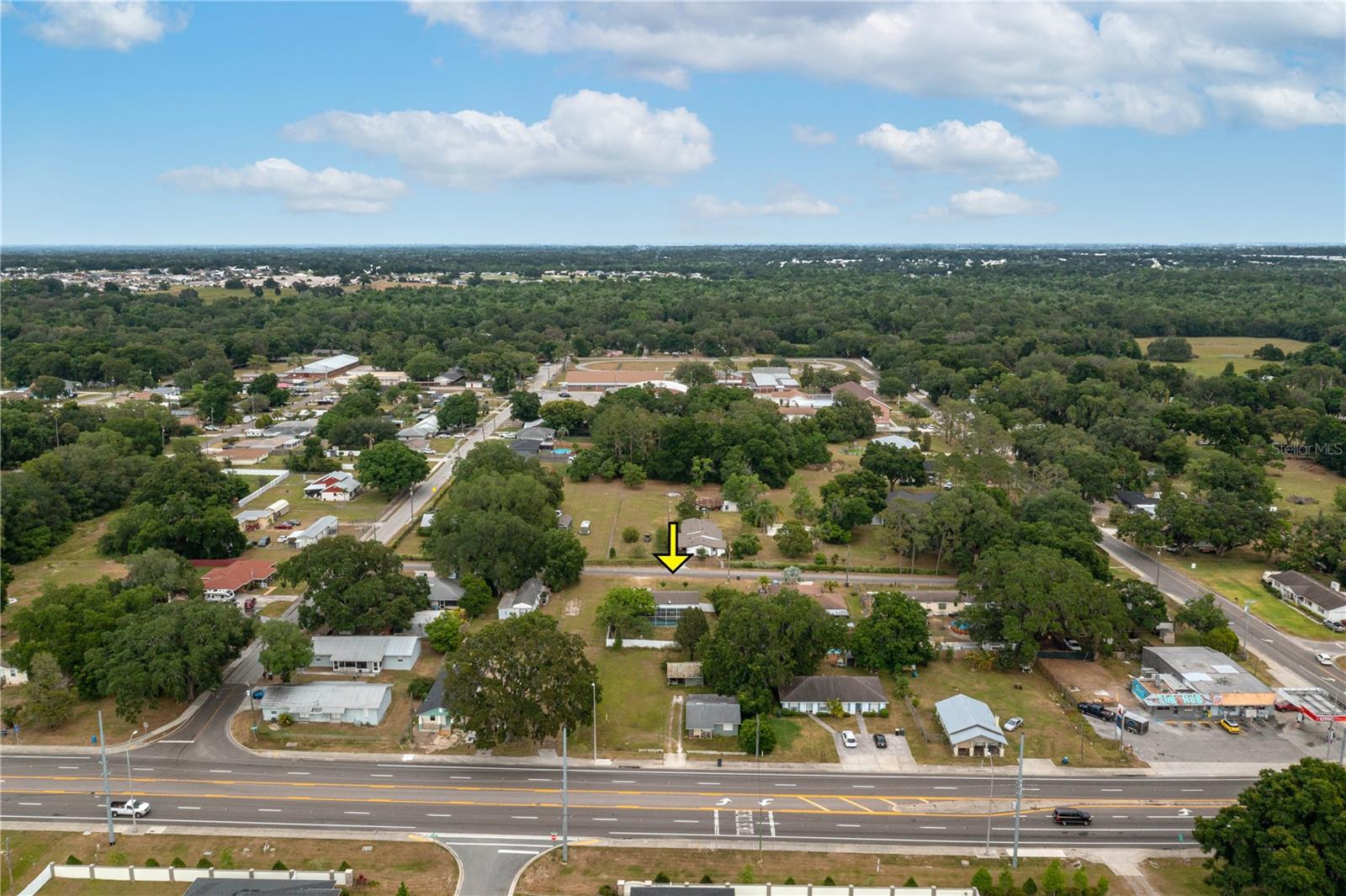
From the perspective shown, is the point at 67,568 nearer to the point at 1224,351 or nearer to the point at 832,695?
the point at 832,695

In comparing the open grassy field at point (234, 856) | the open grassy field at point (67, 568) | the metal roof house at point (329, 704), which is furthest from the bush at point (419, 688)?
the open grassy field at point (67, 568)

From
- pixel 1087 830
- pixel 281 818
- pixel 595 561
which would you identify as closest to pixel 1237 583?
pixel 1087 830

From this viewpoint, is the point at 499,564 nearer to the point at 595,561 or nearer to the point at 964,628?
the point at 595,561

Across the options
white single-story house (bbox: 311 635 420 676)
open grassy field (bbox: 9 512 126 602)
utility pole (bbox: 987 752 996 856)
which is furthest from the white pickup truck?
utility pole (bbox: 987 752 996 856)

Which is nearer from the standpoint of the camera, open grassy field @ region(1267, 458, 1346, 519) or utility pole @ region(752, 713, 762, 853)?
utility pole @ region(752, 713, 762, 853)

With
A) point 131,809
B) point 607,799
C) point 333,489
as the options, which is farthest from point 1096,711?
point 333,489

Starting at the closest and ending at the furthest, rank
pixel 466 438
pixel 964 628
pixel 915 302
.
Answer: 1. pixel 964 628
2. pixel 466 438
3. pixel 915 302

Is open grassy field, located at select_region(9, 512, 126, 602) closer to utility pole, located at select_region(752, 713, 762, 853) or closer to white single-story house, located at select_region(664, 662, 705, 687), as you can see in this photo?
white single-story house, located at select_region(664, 662, 705, 687)

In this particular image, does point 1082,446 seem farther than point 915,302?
No
